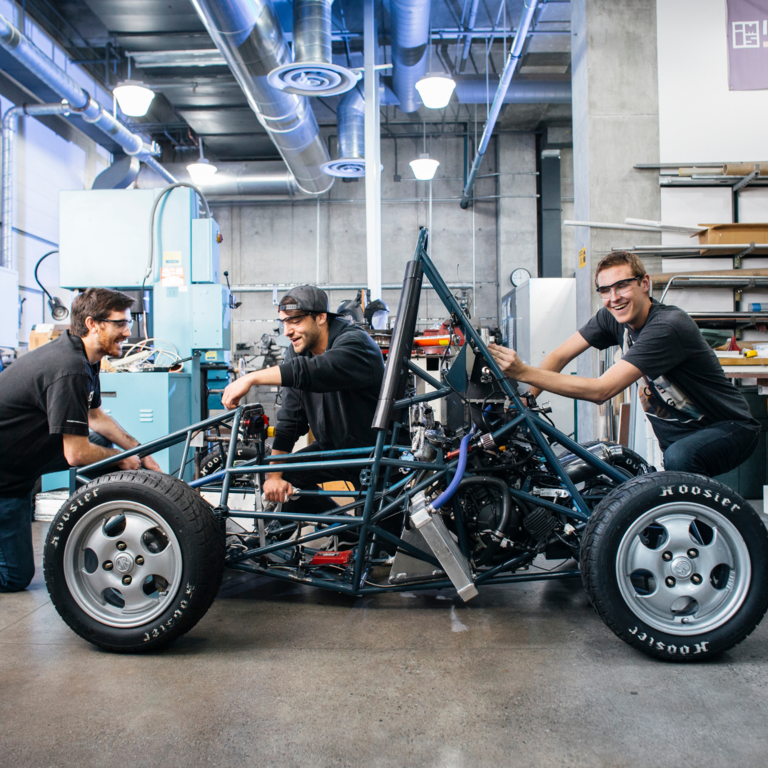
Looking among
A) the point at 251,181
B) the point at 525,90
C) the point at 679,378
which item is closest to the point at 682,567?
the point at 679,378

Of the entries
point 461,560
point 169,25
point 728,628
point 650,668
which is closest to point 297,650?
point 461,560

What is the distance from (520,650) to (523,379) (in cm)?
99

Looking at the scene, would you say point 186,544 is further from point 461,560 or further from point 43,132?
point 43,132

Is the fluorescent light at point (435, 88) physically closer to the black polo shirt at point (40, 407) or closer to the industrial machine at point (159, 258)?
the industrial machine at point (159, 258)

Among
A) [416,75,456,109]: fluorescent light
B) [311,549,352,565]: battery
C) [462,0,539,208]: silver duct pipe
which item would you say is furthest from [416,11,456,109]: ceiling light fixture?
[311,549,352,565]: battery

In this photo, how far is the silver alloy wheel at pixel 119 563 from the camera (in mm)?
2047

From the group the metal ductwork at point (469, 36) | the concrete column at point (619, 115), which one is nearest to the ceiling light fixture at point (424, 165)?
the metal ductwork at point (469, 36)

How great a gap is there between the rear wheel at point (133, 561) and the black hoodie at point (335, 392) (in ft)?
2.29

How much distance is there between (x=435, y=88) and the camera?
6.90m

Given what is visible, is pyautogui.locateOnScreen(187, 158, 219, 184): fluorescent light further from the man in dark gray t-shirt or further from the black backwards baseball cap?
the man in dark gray t-shirt

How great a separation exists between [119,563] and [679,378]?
2.37 metres

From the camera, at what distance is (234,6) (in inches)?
213

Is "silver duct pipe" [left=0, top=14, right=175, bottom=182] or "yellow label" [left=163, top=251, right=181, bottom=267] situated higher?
→ "silver duct pipe" [left=0, top=14, right=175, bottom=182]

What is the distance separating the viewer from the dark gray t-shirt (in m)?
2.36
